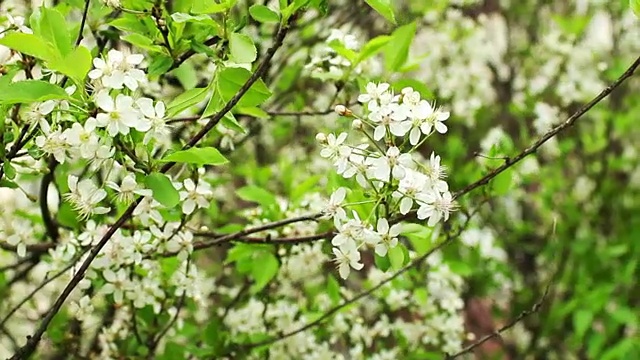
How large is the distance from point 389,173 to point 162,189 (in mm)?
260

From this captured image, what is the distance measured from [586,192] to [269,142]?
1169 millimetres

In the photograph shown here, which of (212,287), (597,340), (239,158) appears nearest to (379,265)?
(212,287)

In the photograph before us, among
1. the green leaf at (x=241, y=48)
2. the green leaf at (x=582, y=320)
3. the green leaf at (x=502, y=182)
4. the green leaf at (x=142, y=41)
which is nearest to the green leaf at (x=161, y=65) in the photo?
the green leaf at (x=142, y=41)

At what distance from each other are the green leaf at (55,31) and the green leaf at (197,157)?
18 centimetres

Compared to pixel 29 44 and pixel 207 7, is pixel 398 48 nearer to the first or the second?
pixel 207 7

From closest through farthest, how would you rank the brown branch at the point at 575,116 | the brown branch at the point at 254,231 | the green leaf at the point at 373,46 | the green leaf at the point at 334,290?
the brown branch at the point at 575,116
the brown branch at the point at 254,231
the green leaf at the point at 373,46
the green leaf at the point at 334,290

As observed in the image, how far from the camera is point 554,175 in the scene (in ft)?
9.31

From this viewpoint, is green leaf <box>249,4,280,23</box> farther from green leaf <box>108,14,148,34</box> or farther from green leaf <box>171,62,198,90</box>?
green leaf <box>171,62,198,90</box>

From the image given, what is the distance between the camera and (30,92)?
85cm

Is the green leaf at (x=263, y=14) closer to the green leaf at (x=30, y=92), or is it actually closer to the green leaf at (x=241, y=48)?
the green leaf at (x=241, y=48)

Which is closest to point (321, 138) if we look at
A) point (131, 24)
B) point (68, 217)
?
point (131, 24)

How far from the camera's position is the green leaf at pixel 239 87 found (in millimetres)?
925

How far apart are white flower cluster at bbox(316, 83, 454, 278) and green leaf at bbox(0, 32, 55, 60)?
0.32 m

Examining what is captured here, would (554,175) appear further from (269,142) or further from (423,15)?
(269,142)
